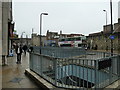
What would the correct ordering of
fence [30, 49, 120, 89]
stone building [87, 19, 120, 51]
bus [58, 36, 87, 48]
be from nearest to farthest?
fence [30, 49, 120, 89], stone building [87, 19, 120, 51], bus [58, 36, 87, 48]

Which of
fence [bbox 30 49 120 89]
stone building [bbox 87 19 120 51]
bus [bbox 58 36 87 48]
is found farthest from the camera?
bus [bbox 58 36 87 48]

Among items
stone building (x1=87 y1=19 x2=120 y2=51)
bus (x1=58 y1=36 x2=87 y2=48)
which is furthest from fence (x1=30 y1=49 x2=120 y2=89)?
bus (x1=58 y1=36 x2=87 y2=48)

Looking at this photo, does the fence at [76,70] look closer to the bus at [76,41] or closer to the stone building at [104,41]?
the stone building at [104,41]

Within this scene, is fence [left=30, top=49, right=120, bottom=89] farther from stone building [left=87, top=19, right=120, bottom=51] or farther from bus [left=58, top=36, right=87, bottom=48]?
bus [left=58, top=36, right=87, bottom=48]

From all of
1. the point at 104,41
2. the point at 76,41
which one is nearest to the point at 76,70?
the point at 76,41

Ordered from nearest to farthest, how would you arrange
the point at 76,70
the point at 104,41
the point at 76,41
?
the point at 76,70 → the point at 104,41 → the point at 76,41

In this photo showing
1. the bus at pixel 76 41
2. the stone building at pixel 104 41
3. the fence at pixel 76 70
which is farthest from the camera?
the bus at pixel 76 41

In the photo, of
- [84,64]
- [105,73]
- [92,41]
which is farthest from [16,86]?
[92,41]

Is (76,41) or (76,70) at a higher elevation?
(76,41)

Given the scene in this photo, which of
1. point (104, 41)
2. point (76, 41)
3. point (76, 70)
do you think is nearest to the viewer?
point (76, 70)

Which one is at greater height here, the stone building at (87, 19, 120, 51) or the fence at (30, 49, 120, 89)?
the stone building at (87, 19, 120, 51)

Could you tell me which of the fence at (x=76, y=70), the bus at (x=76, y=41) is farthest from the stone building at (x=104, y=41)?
the fence at (x=76, y=70)

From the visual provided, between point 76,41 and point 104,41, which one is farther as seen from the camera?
point 76,41

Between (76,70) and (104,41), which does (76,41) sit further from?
(76,70)
